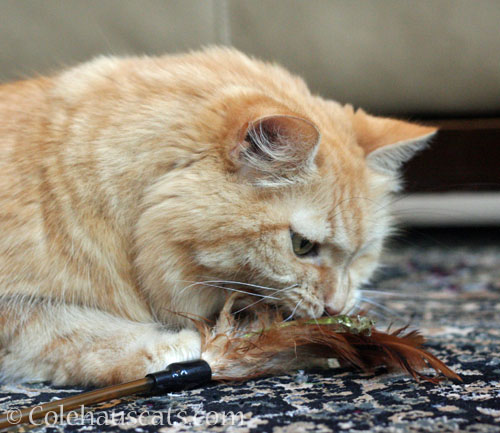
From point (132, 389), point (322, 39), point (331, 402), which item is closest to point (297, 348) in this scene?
point (331, 402)

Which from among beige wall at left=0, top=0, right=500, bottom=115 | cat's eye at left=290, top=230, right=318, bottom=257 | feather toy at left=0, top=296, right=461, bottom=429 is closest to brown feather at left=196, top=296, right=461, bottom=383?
feather toy at left=0, top=296, right=461, bottom=429

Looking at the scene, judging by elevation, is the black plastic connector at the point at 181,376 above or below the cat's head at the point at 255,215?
below

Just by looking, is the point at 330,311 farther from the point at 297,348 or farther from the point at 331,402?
the point at 331,402

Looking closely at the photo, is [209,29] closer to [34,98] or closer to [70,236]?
[34,98]

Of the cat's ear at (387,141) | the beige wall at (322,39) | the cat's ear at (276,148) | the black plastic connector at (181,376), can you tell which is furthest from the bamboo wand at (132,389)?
the beige wall at (322,39)

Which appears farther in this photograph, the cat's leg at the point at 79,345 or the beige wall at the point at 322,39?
the beige wall at the point at 322,39

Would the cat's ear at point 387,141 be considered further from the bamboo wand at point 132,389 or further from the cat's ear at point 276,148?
the bamboo wand at point 132,389
